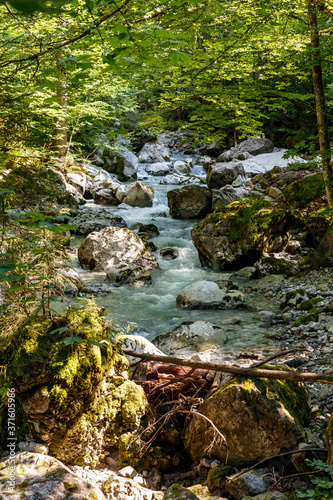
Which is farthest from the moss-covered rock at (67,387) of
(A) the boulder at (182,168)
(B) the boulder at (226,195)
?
(A) the boulder at (182,168)

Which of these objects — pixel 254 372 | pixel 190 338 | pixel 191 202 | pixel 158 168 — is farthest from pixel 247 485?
pixel 158 168

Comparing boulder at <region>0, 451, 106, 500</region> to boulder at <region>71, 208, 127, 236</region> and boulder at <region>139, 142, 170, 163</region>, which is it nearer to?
boulder at <region>71, 208, 127, 236</region>

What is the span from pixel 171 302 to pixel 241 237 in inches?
120

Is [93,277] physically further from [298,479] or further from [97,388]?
[298,479]

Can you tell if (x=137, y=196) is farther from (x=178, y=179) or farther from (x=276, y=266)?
(x=276, y=266)

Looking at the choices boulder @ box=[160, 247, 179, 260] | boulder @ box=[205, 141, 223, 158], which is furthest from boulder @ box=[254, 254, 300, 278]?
boulder @ box=[205, 141, 223, 158]

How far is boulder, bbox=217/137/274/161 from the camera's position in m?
21.4

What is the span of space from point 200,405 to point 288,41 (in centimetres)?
591

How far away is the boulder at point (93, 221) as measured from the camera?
39.8ft

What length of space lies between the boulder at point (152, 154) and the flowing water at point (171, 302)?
1201 centimetres

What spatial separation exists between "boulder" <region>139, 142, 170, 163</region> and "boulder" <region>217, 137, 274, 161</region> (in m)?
4.52

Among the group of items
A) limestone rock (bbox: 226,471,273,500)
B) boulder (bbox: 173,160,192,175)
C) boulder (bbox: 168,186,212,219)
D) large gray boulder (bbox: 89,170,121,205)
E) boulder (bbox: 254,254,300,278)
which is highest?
boulder (bbox: 173,160,192,175)

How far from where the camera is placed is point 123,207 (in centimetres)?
1528

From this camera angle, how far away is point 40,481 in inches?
76.8
